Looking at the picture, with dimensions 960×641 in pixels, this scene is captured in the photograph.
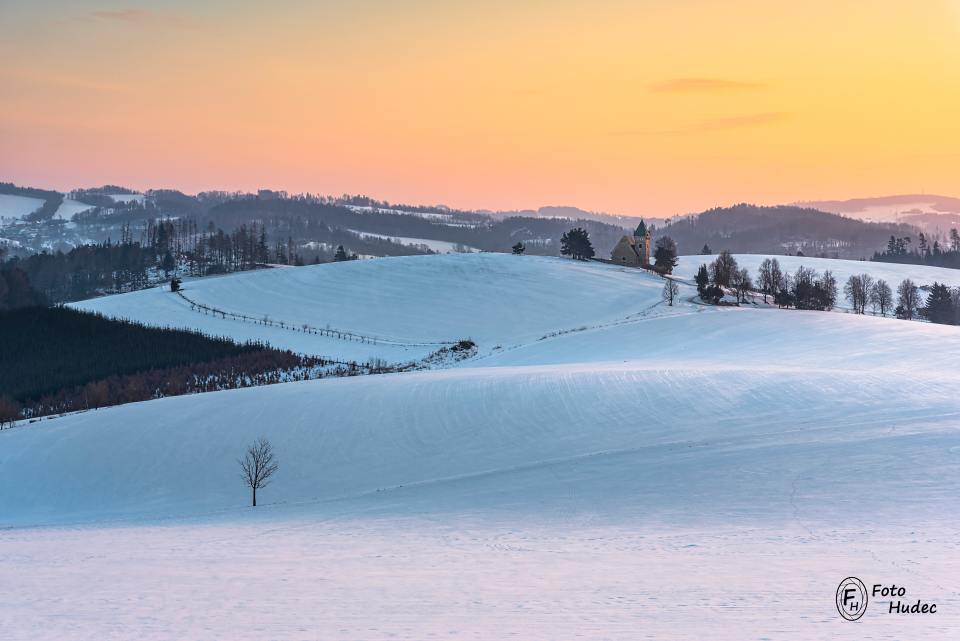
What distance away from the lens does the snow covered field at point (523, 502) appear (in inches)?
645

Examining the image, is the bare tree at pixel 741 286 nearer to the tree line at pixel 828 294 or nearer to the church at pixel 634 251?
the tree line at pixel 828 294

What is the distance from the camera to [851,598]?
16375mm

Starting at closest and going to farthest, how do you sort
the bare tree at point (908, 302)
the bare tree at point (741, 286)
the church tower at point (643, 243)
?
the bare tree at point (741, 286) < the bare tree at point (908, 302) < the church tower at point (643, 243)

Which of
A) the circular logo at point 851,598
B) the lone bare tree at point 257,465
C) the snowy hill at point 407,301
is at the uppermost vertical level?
the snowy hill at point 407,301

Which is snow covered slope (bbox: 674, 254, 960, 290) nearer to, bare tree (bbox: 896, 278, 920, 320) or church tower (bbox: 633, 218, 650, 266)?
church tower (bbox: 633, 218, 650, 266)

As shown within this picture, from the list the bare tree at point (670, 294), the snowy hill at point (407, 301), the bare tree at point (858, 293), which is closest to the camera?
the snowy hill at point (407, 301)

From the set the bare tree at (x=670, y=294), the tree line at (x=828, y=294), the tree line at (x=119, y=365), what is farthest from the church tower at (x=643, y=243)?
the tree line at (x=119, y=365)

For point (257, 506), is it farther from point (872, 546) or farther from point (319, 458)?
point (872, 546)

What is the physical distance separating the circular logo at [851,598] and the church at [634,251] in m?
108

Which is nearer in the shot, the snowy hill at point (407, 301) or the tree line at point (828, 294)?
the snowy hill at point (407, 301)

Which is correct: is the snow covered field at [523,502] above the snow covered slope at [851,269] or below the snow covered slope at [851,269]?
below

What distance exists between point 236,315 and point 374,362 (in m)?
34.2

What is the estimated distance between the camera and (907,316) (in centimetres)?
10419

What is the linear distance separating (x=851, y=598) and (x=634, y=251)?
112 meters
